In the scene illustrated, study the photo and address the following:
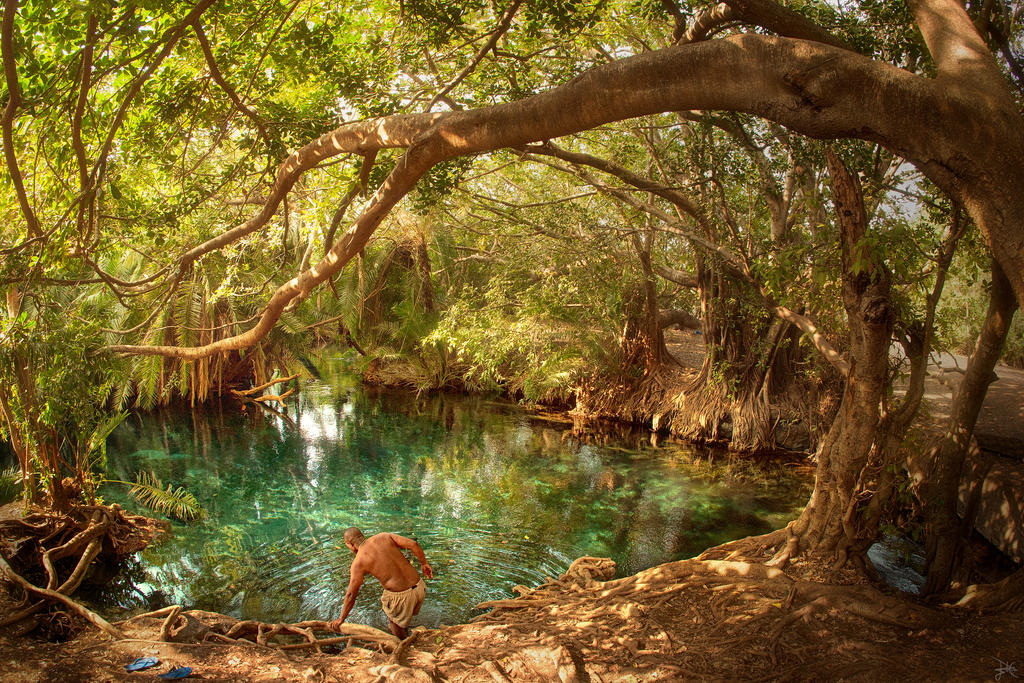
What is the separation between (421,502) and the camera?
10594mm

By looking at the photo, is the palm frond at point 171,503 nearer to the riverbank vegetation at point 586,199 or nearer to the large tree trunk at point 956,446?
the riverbank vegetation at point 586,199

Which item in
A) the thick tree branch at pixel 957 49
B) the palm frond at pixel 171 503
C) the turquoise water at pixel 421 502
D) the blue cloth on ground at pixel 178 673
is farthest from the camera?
the palm frond at pixel 171 503

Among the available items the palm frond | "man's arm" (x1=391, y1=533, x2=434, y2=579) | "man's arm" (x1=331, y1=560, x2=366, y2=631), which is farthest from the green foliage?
"man's arm" (x1=391, y1=533, x2=434, y2=579)

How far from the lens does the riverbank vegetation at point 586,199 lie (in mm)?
3566

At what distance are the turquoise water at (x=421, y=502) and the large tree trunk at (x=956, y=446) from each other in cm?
328

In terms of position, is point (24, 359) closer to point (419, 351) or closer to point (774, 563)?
point (774, 563)

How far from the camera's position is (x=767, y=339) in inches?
484

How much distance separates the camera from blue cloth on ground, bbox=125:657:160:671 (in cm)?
452

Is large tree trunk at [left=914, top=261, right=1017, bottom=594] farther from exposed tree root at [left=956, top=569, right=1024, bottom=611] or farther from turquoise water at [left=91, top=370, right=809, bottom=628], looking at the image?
turquoise water at [left=91, top=370, right=809, bottom=628]

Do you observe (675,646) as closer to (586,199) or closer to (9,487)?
(9,487)

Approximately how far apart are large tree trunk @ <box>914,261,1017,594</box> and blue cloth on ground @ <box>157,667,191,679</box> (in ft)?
19.2

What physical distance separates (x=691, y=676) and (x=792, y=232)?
7.21m

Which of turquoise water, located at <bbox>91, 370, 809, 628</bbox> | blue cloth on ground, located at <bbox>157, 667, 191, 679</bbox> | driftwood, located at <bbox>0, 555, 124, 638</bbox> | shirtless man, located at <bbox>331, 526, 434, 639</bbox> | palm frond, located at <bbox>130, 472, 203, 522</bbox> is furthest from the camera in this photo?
palm frond, located at <bbox>130, 472, 203, 522</bbox>

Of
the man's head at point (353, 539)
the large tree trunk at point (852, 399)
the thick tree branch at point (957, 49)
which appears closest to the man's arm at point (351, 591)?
the man's head at point (353, 539)
